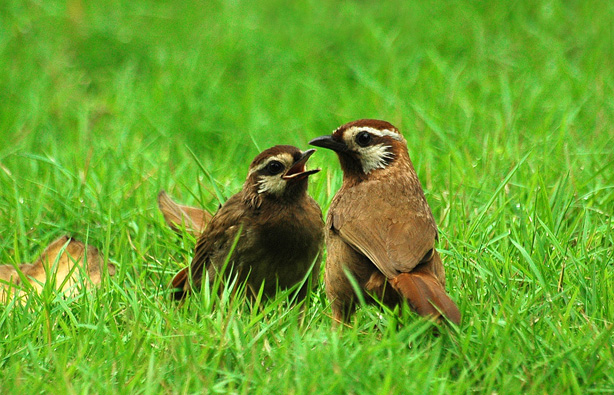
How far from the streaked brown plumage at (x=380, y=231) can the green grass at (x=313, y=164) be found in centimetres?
14

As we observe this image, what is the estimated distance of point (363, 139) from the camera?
5496 millimetres

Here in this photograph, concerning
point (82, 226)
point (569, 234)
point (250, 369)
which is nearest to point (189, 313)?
point (250, 369)

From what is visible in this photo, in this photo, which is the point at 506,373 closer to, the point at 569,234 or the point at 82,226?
the point at 569,234

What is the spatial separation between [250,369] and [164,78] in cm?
548

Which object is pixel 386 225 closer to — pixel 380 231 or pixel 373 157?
pixel 380 231

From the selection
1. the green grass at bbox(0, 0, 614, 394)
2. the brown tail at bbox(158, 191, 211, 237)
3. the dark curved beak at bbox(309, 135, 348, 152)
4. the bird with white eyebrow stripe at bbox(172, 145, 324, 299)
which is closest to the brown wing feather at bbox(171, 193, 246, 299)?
the bird with white eyebrow stripe at bbox(172, 145, 324, 299)

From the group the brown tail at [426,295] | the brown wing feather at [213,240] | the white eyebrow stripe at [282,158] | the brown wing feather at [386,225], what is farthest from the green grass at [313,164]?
the white eyebrow stripe at [282,158]

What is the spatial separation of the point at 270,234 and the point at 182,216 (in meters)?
0.83

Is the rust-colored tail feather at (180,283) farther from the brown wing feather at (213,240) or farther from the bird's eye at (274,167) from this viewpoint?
the bird's eye at (274,167)

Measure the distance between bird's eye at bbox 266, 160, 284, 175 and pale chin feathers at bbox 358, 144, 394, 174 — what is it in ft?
1.61

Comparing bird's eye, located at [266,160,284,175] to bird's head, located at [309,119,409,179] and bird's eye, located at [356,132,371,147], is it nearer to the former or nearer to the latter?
bird's head, located at [309,119,409,179]

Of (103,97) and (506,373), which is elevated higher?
(103,97)

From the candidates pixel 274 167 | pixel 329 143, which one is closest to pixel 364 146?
pixel 329 143

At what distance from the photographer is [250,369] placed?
13.6ft
